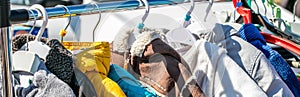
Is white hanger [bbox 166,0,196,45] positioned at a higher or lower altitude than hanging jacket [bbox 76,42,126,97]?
higher

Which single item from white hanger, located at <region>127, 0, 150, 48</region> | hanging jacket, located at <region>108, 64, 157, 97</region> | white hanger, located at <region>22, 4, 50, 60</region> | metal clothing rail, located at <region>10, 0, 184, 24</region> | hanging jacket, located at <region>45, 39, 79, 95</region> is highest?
metal clothing rail, located at <region>10, 0, 184, 24</region>

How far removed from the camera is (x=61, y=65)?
697mm

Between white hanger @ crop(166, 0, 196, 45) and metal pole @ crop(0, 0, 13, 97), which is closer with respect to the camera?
metal pole @ crop(0, 0, 13, 97)

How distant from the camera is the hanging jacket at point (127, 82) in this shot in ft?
2.34

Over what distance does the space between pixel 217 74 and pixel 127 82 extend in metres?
0.18

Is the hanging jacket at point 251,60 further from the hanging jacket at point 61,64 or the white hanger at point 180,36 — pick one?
the hanging jacket at point 61,64

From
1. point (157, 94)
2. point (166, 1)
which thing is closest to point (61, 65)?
point (157, 94)

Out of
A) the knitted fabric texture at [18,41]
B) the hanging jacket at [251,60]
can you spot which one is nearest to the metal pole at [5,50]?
the knitted fabric texture at [18,41]

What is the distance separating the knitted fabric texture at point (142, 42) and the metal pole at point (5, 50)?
0.90 feet

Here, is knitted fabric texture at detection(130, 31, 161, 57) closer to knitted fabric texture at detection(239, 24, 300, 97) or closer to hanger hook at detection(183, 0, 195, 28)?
hanger hook at detection(183, 0, 195, 28)

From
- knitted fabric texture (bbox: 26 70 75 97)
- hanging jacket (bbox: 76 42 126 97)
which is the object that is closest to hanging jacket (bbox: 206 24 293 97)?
hanging jacket (bbox: 76 42 126 97)

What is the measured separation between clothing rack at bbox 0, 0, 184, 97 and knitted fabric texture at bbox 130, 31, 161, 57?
2.8 inches

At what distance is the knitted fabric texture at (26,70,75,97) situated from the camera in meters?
0.64

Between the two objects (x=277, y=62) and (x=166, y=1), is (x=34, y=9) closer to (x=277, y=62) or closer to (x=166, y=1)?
(x=166, y=1)
